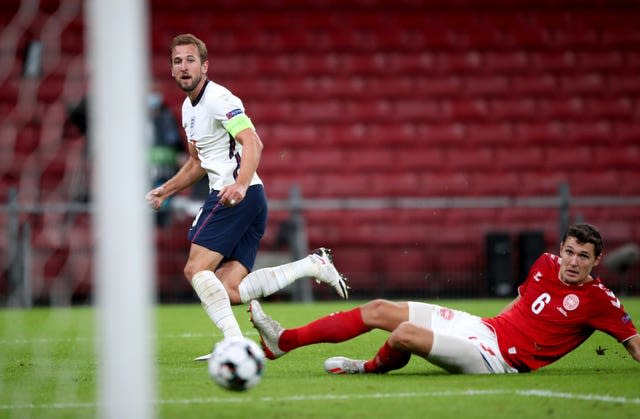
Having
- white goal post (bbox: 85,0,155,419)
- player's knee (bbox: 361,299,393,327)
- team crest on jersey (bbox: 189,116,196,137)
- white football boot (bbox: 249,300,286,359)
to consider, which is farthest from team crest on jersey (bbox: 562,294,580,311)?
white goal post (bbox: 85,0,155,419)

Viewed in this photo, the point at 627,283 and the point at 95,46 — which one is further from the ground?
the point at 95,46

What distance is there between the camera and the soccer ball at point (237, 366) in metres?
5.50

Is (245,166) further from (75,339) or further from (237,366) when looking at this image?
(75,339)

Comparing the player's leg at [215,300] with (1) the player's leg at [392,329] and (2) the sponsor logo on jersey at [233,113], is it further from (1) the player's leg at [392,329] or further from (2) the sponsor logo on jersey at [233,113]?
(2) the sponsor logo on jersey at [233,113]

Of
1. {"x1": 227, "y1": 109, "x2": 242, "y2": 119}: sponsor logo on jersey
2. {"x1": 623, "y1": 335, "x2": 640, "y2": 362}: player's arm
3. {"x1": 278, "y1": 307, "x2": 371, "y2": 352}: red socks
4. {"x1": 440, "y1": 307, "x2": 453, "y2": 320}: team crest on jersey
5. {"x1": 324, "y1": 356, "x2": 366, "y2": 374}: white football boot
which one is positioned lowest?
{"x1": 324, "y1": 356, "x2": 366, "y2": 374}: white football boot

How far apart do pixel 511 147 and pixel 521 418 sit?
11.9m

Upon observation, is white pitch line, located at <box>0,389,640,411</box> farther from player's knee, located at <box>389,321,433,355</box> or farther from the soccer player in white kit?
the soccer player in white kit

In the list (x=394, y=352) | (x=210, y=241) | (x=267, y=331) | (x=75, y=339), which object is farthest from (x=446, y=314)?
(x=75, y=339)

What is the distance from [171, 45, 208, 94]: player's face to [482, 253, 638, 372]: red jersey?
94.9 inches

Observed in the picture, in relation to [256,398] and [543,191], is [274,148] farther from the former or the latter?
[256,398]

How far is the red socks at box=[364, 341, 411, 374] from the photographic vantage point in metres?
6.27

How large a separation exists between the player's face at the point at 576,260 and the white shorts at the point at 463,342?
0.52 metres

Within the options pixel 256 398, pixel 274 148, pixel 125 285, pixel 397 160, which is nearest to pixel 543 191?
pixel 397 160

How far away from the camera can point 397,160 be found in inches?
643
